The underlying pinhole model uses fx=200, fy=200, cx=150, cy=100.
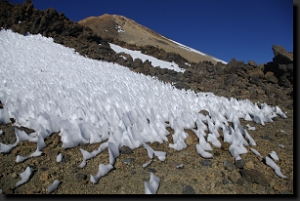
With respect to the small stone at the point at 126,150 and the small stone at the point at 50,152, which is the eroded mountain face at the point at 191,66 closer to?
the small stone at the point at 126,150

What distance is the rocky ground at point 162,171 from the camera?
2225mm

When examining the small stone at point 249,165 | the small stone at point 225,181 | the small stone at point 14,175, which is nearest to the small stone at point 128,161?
the small stone at point 225,181

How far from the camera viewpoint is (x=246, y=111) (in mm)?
4211

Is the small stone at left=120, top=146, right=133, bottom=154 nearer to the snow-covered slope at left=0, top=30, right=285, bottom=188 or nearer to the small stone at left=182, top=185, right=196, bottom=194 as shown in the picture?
the snow-covered slope at left=0, top=30, right=285, bottom=188

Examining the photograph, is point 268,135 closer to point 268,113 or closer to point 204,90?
point 268,113

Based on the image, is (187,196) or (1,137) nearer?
(187,196)

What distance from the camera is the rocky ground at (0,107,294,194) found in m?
2.22

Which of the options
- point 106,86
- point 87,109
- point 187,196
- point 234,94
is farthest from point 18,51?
point 187,196

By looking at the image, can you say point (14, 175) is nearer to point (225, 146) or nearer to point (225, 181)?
point (225, 181)

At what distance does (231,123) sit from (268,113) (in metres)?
0.81

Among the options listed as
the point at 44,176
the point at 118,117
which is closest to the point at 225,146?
the point at 118,117

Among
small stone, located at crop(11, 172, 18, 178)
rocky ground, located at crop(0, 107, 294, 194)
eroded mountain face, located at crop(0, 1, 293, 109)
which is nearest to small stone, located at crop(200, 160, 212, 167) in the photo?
rocky ground, located at crop(0, 107, 294, 194)

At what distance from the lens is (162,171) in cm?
253

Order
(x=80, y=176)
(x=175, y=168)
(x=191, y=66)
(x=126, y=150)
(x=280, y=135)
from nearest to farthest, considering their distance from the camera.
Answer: (x=80, y=176) → (x=175, y=168) → (x=126, y=150) → (x=280, y=135) → (x=191, y=66)
